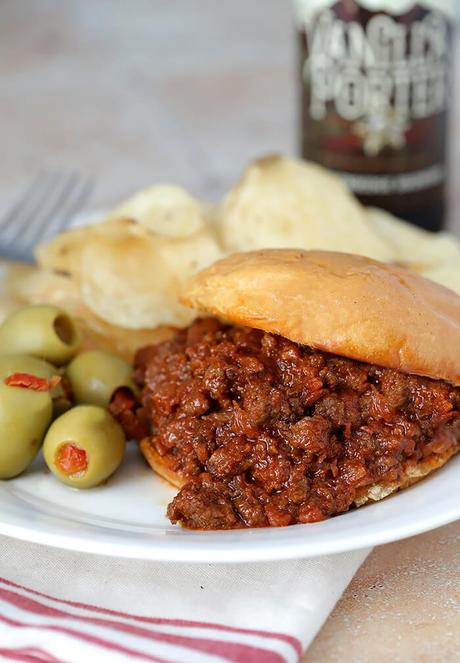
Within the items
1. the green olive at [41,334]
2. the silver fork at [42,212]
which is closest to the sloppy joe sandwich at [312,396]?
the green olive at [41,334]

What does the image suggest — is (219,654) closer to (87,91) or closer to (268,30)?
(87,91)

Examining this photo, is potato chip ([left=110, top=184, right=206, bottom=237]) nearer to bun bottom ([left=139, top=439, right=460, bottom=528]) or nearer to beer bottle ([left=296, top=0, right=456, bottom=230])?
beer bottle ([left=296, top=0, right=456, bottom=230])

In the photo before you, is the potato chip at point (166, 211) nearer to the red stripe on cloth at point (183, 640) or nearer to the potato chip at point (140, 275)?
the potato chip at point (140, 275)

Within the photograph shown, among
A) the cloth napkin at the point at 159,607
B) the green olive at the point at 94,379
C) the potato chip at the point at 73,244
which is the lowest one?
the cloth napkin at the point at 159,607

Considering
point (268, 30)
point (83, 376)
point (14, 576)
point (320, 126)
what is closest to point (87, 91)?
point (268, 30)

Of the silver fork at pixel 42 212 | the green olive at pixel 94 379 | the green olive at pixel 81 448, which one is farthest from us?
the silver fork at pixel 42 212

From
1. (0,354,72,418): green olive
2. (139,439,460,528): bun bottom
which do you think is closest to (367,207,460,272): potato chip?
(139,439,460,528): bun bottom
